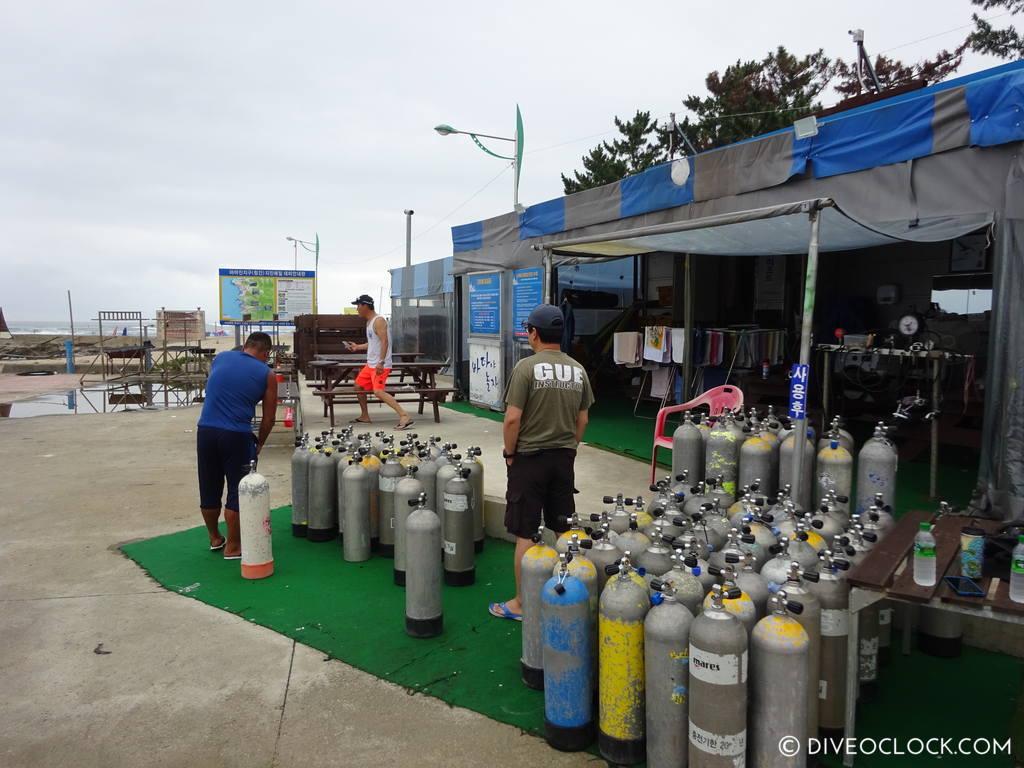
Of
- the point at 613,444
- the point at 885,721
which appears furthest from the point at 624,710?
the point at 613,444

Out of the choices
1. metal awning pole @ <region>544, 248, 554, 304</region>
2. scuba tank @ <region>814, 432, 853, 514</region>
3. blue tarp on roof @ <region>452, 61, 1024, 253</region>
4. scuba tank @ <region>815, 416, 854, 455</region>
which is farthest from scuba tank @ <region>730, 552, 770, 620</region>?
metal awning pole @ <region>544, 248, 554, 304</region>

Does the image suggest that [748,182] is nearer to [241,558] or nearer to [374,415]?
[241,558]

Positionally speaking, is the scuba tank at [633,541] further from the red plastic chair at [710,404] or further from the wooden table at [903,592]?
the red plastic chair at [710,404]

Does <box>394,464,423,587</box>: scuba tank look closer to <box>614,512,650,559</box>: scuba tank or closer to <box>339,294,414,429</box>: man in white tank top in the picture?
<box>614,512,650,559</box>: scuba tank

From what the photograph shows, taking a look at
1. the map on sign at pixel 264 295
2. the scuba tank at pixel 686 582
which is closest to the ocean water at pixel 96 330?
the map on sign at pixel 264 295

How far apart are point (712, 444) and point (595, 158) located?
22071 mm

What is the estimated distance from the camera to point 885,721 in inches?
126

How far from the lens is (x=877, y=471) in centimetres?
445

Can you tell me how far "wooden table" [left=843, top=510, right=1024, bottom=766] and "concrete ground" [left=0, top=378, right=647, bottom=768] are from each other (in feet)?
4.06

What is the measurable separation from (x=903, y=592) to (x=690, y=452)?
2733 millimetres

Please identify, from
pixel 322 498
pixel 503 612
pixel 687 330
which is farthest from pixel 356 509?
pixel 687 330

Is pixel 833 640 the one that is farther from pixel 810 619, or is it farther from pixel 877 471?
pixel 877 471

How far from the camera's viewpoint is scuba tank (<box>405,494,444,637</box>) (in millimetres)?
4004

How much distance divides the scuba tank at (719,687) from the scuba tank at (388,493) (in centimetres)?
303
